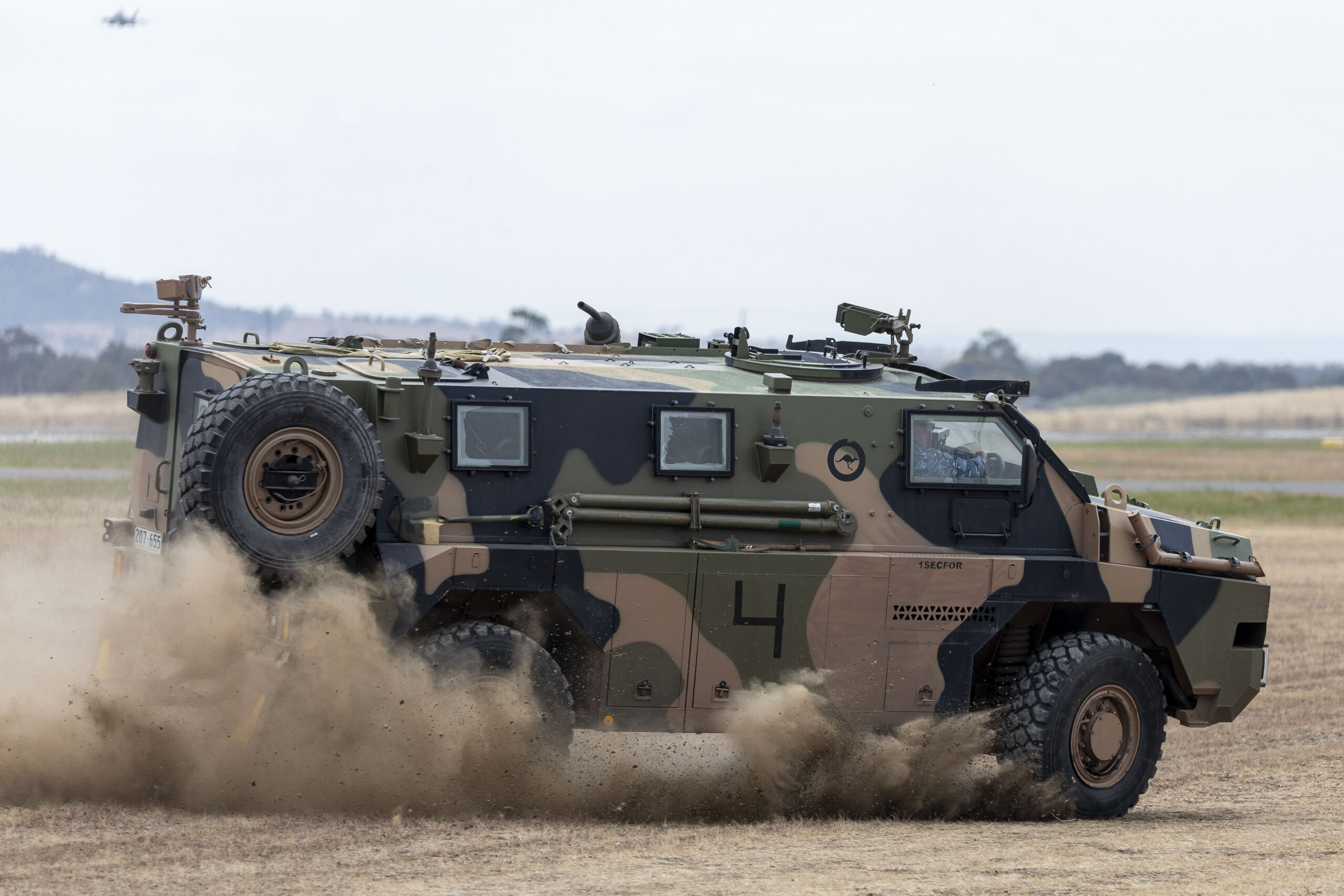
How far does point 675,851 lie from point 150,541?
147 inches

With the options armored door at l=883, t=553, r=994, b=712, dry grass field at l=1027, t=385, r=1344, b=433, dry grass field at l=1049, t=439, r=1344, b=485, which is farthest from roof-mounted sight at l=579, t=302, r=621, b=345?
dry grass field at l=1027, t=385, r=1344, b=433

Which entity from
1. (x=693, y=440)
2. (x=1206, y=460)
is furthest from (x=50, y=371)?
(x=693, y=440)

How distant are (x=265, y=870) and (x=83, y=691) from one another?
234 centimetres

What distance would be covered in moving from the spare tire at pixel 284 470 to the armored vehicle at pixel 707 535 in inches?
0.6

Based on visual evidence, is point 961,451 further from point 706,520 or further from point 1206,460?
point 1206,460

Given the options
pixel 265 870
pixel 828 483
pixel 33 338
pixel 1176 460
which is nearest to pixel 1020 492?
pixel 828 483

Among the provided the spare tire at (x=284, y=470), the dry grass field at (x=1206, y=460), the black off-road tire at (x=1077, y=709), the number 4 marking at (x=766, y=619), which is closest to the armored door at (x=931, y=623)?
the black off-road tire at (x=1077, y=709)

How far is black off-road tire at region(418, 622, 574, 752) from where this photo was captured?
9.59m

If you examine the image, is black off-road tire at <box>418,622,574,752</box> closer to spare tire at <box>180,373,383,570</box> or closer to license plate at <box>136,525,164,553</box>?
spare tire at <box>180,373,383,570</box>

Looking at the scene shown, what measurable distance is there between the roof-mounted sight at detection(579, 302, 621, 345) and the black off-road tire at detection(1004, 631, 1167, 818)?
160 inches

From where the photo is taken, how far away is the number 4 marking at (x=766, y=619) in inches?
395

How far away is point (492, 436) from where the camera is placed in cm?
993

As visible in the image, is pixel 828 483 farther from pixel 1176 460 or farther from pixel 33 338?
pixel 33 338

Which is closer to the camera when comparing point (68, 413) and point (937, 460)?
point (937, 460)
